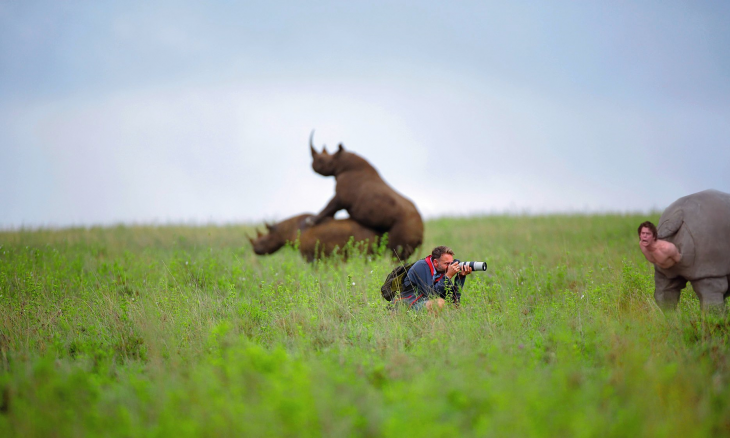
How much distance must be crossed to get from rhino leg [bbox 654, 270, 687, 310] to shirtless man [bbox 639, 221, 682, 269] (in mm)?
409

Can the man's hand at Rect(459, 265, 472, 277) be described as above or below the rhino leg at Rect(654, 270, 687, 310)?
above

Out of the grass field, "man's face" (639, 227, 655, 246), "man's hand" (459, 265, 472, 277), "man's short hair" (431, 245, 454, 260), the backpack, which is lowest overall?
the grass field

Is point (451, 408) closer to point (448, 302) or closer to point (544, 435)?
point (544, 435)

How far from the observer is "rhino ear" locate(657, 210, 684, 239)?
562 cm

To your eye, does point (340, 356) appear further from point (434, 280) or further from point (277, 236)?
point (277, 236)

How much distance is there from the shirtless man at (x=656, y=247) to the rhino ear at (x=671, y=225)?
144 mm

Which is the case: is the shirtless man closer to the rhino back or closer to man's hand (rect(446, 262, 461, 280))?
the rhino back

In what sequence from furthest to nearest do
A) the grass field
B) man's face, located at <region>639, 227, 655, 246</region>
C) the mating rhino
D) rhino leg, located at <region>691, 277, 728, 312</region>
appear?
the mating rhino, rhino leg, located at <region>691, 277, 728, 312</region>, man's face, located at <region>639, 227, 655, 246</region>, the grass field

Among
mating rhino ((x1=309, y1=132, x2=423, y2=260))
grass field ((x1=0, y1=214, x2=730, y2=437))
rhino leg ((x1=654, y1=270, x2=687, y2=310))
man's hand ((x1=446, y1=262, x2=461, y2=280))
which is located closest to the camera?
grass field ((x1=0, y1=214, x2=730, y2=437))

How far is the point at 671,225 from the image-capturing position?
5.64 meters

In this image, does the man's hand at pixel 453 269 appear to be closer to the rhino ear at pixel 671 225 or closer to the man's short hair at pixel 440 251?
the man's short hair at pixel 440 251

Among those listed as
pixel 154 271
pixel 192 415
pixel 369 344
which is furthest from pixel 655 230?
pixel 154 271

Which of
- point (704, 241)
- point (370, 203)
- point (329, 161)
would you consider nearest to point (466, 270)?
point (704, 241)

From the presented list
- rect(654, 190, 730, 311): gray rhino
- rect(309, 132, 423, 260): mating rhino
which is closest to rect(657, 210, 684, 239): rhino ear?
rect(654, 190, 730, 311): gray rhino
